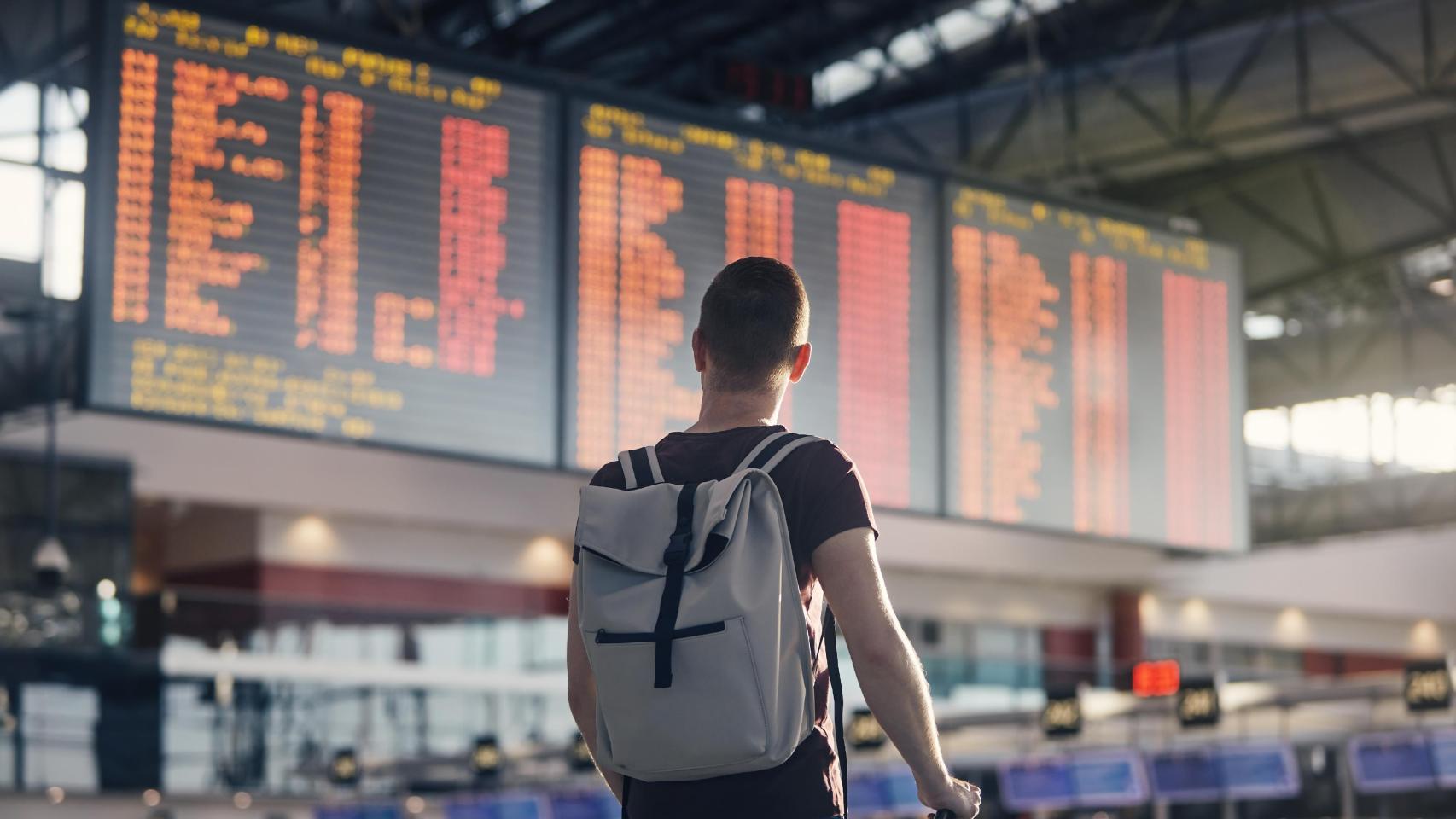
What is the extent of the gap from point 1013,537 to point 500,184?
792cm

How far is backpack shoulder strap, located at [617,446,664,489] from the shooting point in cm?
232

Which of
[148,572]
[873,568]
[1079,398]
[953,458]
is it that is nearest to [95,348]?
[953,458]

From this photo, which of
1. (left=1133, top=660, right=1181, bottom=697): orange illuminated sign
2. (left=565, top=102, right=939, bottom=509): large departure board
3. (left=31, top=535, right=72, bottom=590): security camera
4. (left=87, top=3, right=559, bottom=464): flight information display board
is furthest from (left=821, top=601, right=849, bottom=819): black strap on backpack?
(left=1133, top=660, right=1181, bottom=697): orange illuminated sign

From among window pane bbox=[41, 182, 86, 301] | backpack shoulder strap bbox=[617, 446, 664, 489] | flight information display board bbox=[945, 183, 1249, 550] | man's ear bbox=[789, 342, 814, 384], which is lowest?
backpack shoulder strap bbox=[617, 446, 664, 489]

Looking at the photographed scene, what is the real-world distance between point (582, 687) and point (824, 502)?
434mm

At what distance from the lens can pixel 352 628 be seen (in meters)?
13.7

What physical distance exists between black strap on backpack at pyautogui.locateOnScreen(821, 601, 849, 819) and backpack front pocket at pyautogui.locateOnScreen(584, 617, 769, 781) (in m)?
0.14

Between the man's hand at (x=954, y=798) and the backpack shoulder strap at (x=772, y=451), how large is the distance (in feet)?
1.35

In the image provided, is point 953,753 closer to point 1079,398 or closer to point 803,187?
point 1079,398

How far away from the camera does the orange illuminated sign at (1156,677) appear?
47.8 ft

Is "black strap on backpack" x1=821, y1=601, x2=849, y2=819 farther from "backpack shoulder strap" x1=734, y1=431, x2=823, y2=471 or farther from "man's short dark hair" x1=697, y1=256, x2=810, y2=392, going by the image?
"man's short dark hair" x1=697, y1=256, x2=810, y2=392

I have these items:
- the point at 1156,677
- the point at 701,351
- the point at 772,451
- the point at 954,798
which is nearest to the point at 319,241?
the point at 701,351

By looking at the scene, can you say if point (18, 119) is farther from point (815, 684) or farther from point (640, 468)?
point (815, 684)

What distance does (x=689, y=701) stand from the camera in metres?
2.14
